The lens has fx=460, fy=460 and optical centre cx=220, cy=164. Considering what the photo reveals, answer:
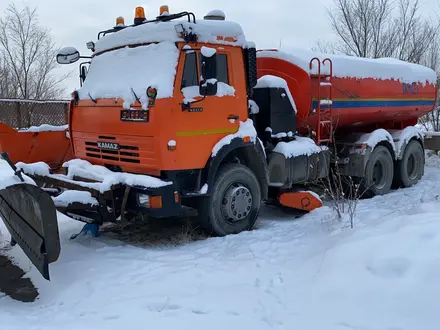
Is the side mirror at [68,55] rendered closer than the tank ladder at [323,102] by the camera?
Yes

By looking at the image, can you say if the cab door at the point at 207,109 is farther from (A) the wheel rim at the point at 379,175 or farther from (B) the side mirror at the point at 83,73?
(A) the wheel rim at the point at 379,175

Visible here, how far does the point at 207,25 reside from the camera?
6016 mm

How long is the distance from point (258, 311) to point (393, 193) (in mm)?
6541

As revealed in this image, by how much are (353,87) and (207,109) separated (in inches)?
142

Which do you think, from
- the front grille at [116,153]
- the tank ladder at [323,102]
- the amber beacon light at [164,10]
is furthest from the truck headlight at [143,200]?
the tank ladder at [323,102]

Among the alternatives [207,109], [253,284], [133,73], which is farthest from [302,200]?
[133,73]

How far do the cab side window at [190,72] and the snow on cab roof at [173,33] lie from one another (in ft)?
0.85

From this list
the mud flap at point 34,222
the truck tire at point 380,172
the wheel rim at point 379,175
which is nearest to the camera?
the mud flap at point 34,222

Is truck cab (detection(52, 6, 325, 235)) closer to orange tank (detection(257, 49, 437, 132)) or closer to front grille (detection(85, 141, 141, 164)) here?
front grille (detection(85, 141, 141, 164))

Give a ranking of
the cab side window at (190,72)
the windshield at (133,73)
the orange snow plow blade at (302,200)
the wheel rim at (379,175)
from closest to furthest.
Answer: the windshield at (133,73), the cab side window at (190,72), the orange snow plow blade at (302,200), the wheel rim at (379,175)

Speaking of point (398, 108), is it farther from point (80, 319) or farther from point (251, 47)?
point (80, 319)

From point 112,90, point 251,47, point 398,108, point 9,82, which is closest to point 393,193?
point 398,108

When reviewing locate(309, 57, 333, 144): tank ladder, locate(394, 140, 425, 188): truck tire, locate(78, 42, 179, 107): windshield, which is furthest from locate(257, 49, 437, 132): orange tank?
locate(78, 42, 179, 107): windshield

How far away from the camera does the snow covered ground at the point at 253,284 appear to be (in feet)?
11.7
